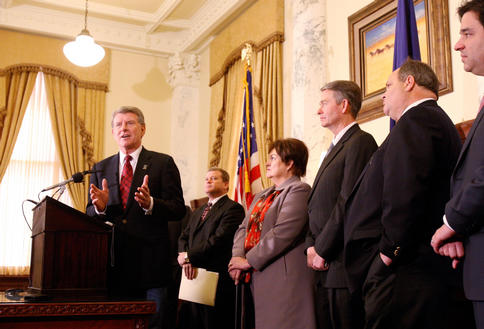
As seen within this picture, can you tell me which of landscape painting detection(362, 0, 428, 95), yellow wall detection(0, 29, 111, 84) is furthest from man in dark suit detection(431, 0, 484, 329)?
yellow wall detection(0, 29, 111, 84)

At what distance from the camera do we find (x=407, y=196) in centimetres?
221

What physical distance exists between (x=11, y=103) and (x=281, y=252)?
6.16 m

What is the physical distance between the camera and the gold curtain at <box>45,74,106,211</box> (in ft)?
27.6

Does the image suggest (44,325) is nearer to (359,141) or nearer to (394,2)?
(359,141)

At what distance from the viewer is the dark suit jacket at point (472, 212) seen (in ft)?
5.90

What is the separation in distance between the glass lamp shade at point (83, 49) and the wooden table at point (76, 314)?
544cm

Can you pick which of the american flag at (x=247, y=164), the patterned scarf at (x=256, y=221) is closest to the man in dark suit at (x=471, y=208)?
the patterned scarf at (x=256, y=221)

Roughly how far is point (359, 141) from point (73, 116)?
6.54 m

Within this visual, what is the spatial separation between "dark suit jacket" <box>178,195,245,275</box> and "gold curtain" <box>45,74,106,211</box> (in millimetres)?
3833

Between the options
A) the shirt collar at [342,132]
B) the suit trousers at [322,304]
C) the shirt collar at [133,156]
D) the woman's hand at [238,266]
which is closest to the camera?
the suit trousers at [322,304]

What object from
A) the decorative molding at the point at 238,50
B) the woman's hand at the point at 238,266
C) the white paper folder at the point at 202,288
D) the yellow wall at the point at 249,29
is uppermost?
the yellow wall at the point at 249,29

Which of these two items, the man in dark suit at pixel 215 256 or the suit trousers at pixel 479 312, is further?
the man in dark suit at pixel 215 256

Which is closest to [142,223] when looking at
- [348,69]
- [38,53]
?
[348,69]

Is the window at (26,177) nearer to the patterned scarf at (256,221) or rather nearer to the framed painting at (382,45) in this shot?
the framed painting at (382,45)
